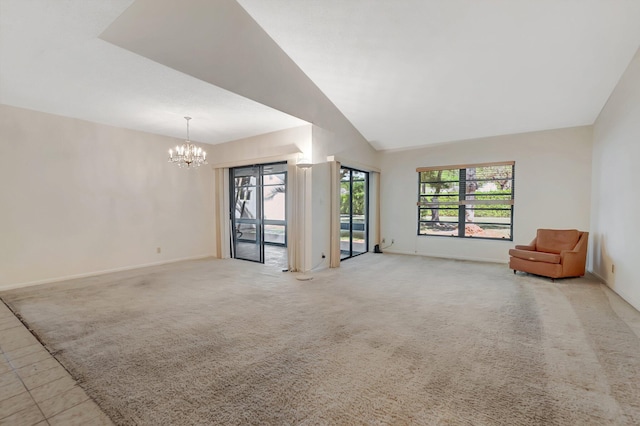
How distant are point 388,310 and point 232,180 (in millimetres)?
4900

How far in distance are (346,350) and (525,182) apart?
551 centimetres

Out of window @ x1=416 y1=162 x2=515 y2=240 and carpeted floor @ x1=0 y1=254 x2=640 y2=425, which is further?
window @ x1=416 y1=162 x2=515 y2=240

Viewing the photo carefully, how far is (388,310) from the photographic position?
3309mm

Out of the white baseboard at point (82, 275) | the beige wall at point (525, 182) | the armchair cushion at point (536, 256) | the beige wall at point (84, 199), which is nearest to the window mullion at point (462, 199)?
the beige wall at point (525, 182)

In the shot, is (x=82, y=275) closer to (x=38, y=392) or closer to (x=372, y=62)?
(x=38, y=392)

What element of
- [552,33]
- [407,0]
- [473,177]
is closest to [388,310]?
[407,0]

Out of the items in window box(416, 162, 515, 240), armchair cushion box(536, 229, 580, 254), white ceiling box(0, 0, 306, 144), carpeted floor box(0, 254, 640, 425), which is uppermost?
white ceiling box(0, 0, 306, 144)

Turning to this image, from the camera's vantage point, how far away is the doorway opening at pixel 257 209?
6098 millimetres

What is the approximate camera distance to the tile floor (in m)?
1.63

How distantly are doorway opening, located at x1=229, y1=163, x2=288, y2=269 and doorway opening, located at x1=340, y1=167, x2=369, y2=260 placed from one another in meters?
1.42

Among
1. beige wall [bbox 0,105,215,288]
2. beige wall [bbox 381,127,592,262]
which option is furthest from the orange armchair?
beige wall [bbox 0,105,215,288]

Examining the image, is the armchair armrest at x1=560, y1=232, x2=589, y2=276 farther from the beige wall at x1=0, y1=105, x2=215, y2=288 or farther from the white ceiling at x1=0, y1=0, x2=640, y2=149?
the beige wall at x1=0, y1=105, x2=215, y2=288

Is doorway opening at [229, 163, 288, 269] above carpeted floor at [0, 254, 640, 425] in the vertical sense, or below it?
above

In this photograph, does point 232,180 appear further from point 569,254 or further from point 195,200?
point 569,254
